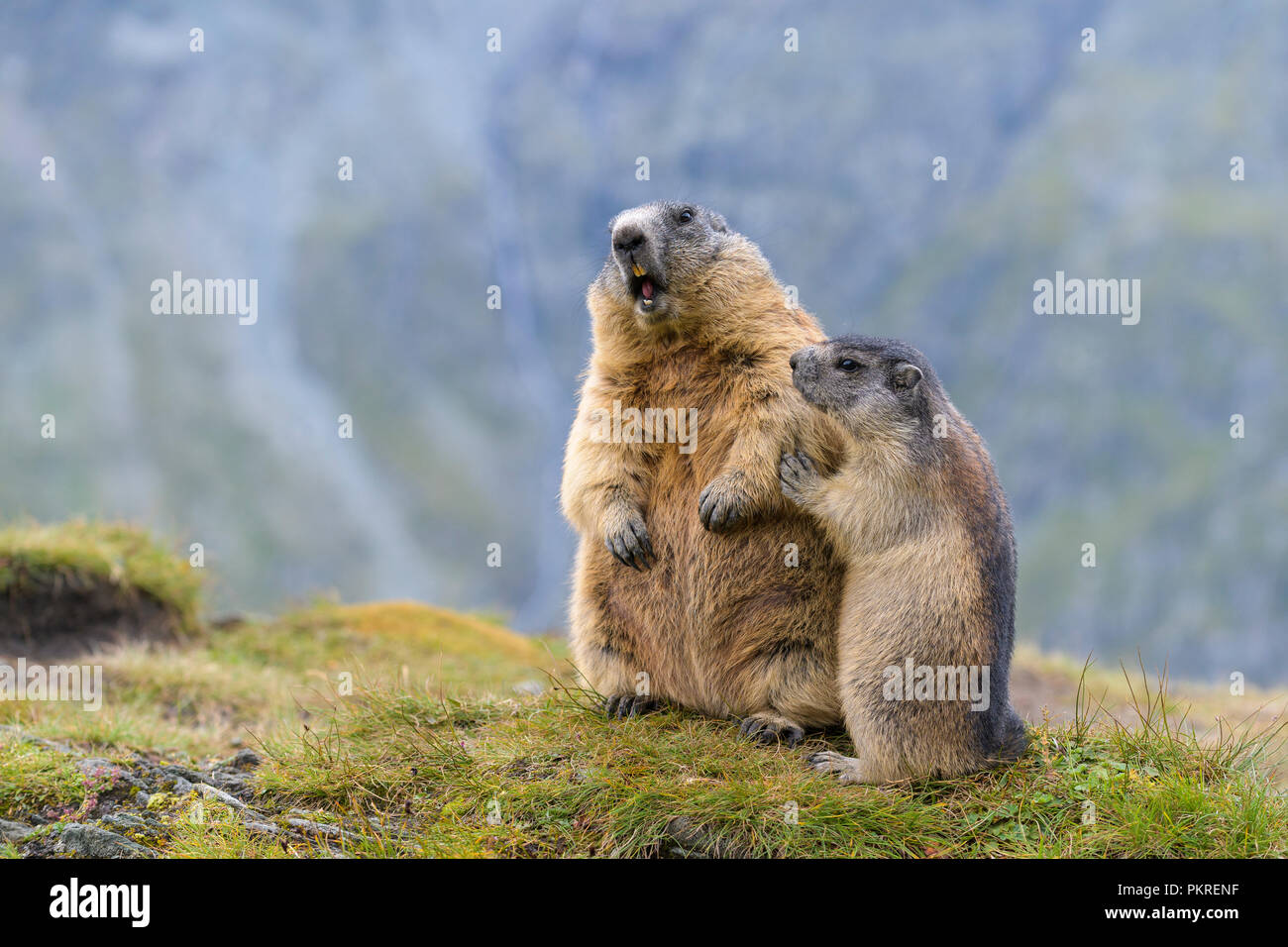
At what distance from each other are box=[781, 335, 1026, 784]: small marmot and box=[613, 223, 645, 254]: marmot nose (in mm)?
1203

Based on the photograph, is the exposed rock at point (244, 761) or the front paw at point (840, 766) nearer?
the front paw at point (840, 766)

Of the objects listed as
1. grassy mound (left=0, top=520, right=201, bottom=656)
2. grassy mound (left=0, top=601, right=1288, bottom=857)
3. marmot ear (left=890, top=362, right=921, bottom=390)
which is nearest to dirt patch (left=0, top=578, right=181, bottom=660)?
grassy mound (left=0, top=520, right=201, bottom=656)

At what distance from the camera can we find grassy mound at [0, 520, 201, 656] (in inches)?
443

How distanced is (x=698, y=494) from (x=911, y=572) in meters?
1.38

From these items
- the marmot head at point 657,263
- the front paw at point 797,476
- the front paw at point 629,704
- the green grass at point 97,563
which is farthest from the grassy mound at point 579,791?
the green grass at point 97,563

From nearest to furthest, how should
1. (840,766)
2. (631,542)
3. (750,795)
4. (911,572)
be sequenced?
(750,795) → (911,572) → (840,766) → (631,542)

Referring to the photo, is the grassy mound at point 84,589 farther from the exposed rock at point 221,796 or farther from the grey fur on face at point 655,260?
the grey fur on face at point 655,260

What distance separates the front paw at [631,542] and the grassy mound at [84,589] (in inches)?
276

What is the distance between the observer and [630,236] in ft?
21.9

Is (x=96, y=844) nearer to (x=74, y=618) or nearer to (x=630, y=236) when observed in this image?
(x=630, y=236)

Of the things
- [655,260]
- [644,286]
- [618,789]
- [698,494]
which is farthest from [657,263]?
[618,789]

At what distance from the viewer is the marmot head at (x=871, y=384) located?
6.05m

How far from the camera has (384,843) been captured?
17.7ft
